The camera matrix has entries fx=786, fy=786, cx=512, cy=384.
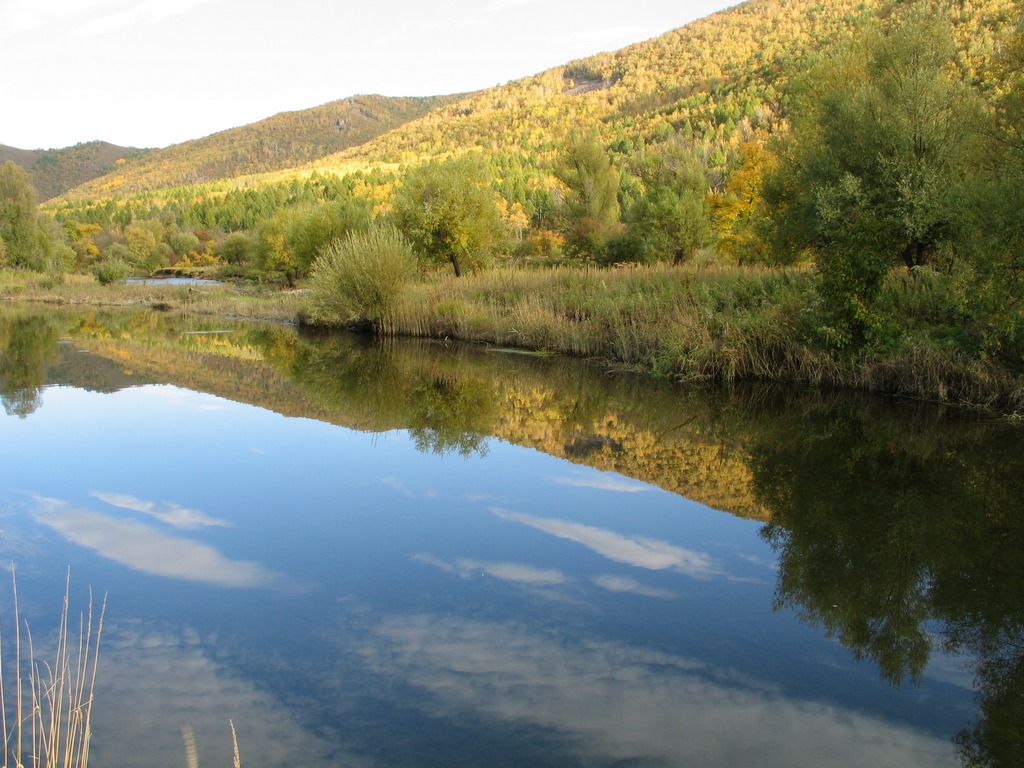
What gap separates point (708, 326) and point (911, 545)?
8.49 meters

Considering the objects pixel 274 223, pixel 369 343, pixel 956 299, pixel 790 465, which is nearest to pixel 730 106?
pixel 274 223

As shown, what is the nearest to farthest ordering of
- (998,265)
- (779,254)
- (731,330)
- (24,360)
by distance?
(998,265) < (731,330) < (24,360) < (779,254)

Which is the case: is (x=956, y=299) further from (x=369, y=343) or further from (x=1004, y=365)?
(x=369, y=343)

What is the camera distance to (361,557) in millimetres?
5961

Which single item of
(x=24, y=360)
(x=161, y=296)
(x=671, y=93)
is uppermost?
(x=671, y=93)

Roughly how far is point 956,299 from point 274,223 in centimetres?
4100

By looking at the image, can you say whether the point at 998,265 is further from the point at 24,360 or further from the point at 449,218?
the point at 449,218

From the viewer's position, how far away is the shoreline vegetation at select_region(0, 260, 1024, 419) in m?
11.7

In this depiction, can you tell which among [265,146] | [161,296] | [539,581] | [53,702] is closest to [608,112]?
[161,296]

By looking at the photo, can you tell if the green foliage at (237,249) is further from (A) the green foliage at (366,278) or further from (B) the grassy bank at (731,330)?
(B) the grassy bank at (731,330)

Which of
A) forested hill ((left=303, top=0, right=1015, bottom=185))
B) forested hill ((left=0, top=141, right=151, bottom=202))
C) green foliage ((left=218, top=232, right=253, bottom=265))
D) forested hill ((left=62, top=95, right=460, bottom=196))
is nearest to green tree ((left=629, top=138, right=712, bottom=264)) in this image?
forested hill ((left=303, top=0, right=1015, bottom=185))

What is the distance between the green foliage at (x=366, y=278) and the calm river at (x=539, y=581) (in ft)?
38.2

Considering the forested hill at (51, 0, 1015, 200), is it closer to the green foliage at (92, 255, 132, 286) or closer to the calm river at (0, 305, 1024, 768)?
the calm river at (0, 305, 1024, 768)

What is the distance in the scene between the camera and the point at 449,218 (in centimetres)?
2697
